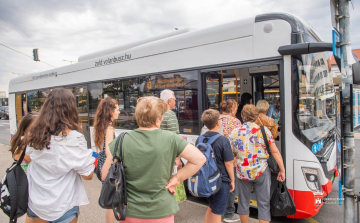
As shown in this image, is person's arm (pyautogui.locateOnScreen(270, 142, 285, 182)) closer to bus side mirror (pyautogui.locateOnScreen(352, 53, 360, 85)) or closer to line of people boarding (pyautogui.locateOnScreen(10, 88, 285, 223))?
bus side mirror (pyautogui.locateOnScreen(352, 53, 360, 85))

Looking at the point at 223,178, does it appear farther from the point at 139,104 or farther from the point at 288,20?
the point at 288,20

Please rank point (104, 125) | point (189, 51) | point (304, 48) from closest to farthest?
point (104, 125) < point (304, 48) < point (189, 51)

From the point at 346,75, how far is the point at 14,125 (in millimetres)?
10994

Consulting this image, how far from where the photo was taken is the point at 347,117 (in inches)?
104

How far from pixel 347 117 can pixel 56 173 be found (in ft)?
9.24

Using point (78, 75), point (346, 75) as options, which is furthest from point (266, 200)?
point (78, 75)

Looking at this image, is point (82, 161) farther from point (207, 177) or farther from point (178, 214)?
point (178, 214)

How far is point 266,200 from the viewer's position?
3057 mm

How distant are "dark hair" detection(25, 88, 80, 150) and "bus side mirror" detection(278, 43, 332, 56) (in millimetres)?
2565

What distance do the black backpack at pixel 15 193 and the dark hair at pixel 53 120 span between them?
322mm

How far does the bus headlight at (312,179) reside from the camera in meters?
3.12

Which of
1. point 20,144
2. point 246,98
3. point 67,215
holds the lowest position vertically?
→ point 67,215

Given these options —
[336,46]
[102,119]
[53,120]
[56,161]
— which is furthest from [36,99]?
[336,46]

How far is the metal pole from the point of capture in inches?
102
